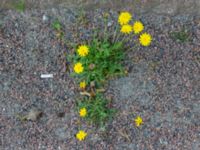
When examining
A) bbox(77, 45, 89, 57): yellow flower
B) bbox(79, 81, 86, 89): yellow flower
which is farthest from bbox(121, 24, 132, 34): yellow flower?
bbox(79, 81, 86, 89): yellow flower

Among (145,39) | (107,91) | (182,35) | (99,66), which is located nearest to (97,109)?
(107,91)

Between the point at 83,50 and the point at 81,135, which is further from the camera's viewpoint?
the point at 81,135

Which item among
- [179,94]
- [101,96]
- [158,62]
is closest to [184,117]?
[179,94]

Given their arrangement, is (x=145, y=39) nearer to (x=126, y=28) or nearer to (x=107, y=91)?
(x=126, y=28)

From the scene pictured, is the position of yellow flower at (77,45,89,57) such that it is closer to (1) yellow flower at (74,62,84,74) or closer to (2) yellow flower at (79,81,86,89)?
(1) yellow flower at (74,62,84,74)

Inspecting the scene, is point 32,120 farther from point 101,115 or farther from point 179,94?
point 179,94

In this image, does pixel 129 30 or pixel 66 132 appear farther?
pixel 66 132
